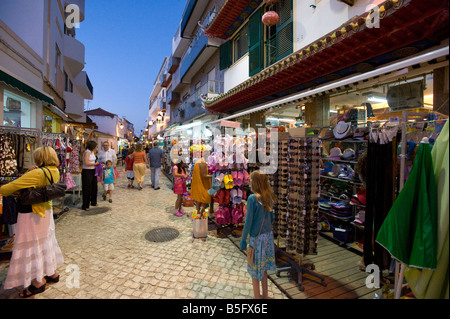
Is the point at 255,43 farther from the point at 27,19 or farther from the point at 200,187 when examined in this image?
the point at 27,19

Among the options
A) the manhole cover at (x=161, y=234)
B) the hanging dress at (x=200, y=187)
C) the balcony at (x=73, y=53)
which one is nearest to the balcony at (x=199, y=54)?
the balcony at (x=73, y=53)

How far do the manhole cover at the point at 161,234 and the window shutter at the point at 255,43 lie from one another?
23.2 ft

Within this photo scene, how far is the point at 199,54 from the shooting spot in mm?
14289

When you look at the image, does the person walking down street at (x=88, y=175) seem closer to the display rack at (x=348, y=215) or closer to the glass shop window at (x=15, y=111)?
the glass shop window at (x=15, y=111)

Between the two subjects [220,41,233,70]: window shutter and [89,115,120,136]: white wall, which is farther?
[89,115,120,136]: white wall

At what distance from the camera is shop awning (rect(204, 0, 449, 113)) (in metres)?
3.00

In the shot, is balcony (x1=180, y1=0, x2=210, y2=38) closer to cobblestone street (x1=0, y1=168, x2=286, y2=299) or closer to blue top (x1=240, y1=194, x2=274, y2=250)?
cobblestone street (x1=0, y1=168, x2=286, y2=299)

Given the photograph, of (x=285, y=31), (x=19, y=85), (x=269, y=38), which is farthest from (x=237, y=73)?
(x=19, y=85)

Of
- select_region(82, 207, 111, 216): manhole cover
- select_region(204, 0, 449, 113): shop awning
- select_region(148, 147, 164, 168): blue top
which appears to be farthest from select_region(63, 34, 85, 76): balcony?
select_region(204, 0, 449, 113): shop awning

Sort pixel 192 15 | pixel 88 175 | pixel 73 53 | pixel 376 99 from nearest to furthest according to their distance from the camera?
pixel 376 99 < pixel 88 175 < pixel 73 53 < pixel 192 15

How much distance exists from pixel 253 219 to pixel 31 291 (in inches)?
130

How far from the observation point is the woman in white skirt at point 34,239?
2.89 m

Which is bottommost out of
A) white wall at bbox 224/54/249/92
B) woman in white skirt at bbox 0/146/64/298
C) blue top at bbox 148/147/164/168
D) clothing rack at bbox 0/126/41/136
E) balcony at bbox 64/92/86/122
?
woman in white skirt at bbox 0/146/64/298

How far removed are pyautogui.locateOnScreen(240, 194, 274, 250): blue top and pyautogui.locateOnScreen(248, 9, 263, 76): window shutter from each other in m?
7.51
